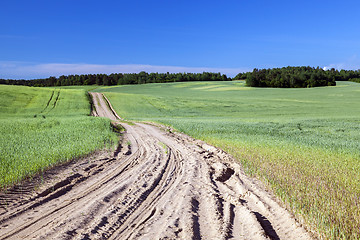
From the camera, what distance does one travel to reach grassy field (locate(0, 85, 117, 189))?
298 inches

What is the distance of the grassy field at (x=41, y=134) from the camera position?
7568mm

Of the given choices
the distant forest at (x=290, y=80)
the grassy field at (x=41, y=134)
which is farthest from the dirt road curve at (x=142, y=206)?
the distant forest at (x=290, y=80)

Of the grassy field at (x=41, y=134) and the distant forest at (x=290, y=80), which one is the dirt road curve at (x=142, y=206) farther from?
the distant forest at (x=290, y=80)

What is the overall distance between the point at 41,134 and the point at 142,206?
1258 cm

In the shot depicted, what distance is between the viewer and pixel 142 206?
17.0 ft

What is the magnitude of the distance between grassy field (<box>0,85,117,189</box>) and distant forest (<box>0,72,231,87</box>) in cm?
7866

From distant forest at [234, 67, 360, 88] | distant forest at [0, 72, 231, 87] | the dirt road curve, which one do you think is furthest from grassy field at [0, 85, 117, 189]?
distant forest at [0, 72, 231, 87]

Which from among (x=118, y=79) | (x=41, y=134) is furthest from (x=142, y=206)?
(x=118, y=79)

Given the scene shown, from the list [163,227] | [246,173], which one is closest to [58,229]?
[163,227]

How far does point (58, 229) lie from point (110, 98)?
167 feet

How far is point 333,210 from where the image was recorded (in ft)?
15.6

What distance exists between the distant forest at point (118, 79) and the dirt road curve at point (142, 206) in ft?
399

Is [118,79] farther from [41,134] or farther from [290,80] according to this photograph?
[41,134]

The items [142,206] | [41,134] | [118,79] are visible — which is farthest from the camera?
[118,79]
